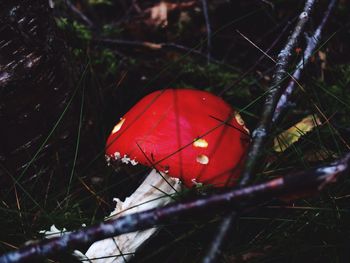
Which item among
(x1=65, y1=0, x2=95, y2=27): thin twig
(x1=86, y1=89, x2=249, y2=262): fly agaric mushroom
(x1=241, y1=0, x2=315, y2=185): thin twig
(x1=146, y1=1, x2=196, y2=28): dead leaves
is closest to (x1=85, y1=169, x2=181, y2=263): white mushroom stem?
(x1=86, y1=89, x2=249, y2=262): fly agaric mushroom

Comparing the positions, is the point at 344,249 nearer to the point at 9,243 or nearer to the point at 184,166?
the point at 184,166

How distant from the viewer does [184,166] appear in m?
1.57

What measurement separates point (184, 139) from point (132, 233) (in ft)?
1.49

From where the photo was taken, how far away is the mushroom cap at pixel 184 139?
158 cm

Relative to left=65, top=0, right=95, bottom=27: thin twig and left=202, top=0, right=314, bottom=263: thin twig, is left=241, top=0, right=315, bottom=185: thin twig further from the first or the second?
left=65, top=0, right=95, bottom=27: thin twig

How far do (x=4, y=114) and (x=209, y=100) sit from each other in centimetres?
92

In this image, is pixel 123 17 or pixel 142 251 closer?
pixel 142 251

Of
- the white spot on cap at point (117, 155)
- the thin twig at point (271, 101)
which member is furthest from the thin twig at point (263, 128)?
the white spot on cap at point (117, 155)

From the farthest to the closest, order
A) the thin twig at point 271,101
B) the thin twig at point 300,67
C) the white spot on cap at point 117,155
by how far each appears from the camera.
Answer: the white spot on cap at point 117,155 → the thin twig at point 300,67 → the thin twig at point 271,101

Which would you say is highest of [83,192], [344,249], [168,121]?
[168,121]

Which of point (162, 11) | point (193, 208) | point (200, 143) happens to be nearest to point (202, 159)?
point (200, 143)

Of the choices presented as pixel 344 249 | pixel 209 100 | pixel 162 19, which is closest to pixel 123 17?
pixel 162 19

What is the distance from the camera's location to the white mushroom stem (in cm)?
161

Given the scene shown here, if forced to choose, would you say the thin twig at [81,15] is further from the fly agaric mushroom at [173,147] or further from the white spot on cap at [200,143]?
the white spot on cap at [200,143]
